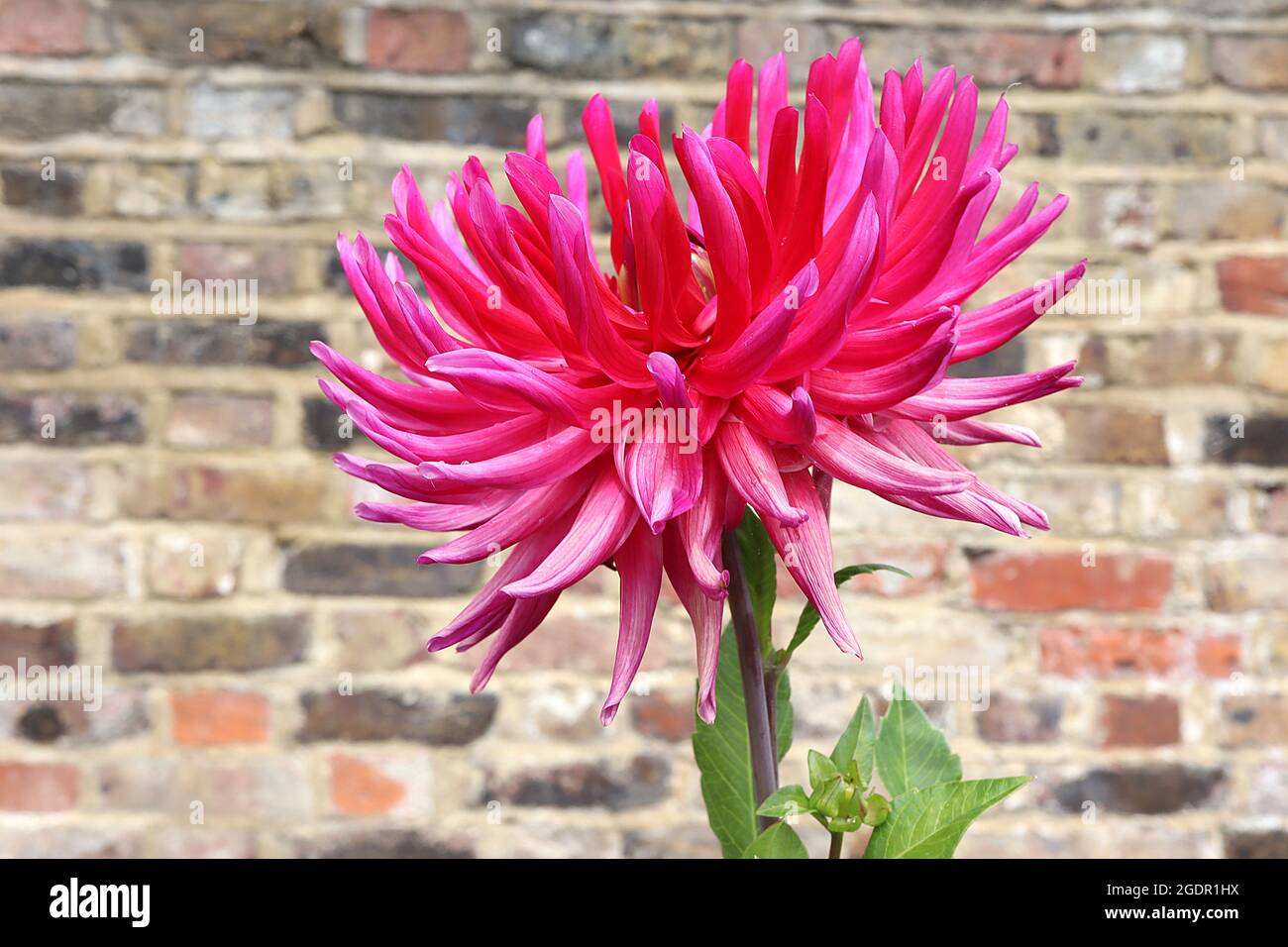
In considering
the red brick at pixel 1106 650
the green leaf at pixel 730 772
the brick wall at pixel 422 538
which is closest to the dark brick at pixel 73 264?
the brick wall at pixel 422 538

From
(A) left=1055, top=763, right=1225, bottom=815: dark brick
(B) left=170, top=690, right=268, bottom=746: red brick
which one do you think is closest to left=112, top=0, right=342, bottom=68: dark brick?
(B) left=170, top=690, right=268, bottom=746: red brick

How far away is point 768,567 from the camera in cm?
33

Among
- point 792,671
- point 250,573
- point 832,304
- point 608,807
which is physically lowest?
point 608,807

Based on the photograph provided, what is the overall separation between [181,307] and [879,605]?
29.0 inches

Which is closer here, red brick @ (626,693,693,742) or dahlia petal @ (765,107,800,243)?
dahlia petal @ (765,107,800,243)

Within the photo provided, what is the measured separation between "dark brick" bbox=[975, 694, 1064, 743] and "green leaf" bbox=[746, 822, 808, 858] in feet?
2.56

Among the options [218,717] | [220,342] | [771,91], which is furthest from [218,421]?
[771,91]

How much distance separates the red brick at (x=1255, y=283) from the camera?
100 cm

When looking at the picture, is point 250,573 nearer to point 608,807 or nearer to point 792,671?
point 608,807

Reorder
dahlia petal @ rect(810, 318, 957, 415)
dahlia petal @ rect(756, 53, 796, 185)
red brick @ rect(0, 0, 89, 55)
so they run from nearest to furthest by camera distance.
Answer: dahlia petal @ rect(810, 318, 957, 415), dahlia petal @ rect(756, 53, 796, 185), red brick @ rect(0, 0, 89, 55)

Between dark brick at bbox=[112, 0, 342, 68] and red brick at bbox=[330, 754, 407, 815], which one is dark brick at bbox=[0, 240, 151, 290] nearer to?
dark brick at bbox=[112, 0, 342, 68]

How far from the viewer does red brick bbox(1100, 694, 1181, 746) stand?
1.03m

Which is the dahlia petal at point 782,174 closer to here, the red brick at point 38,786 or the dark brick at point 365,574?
the dark brick at point 365,574
